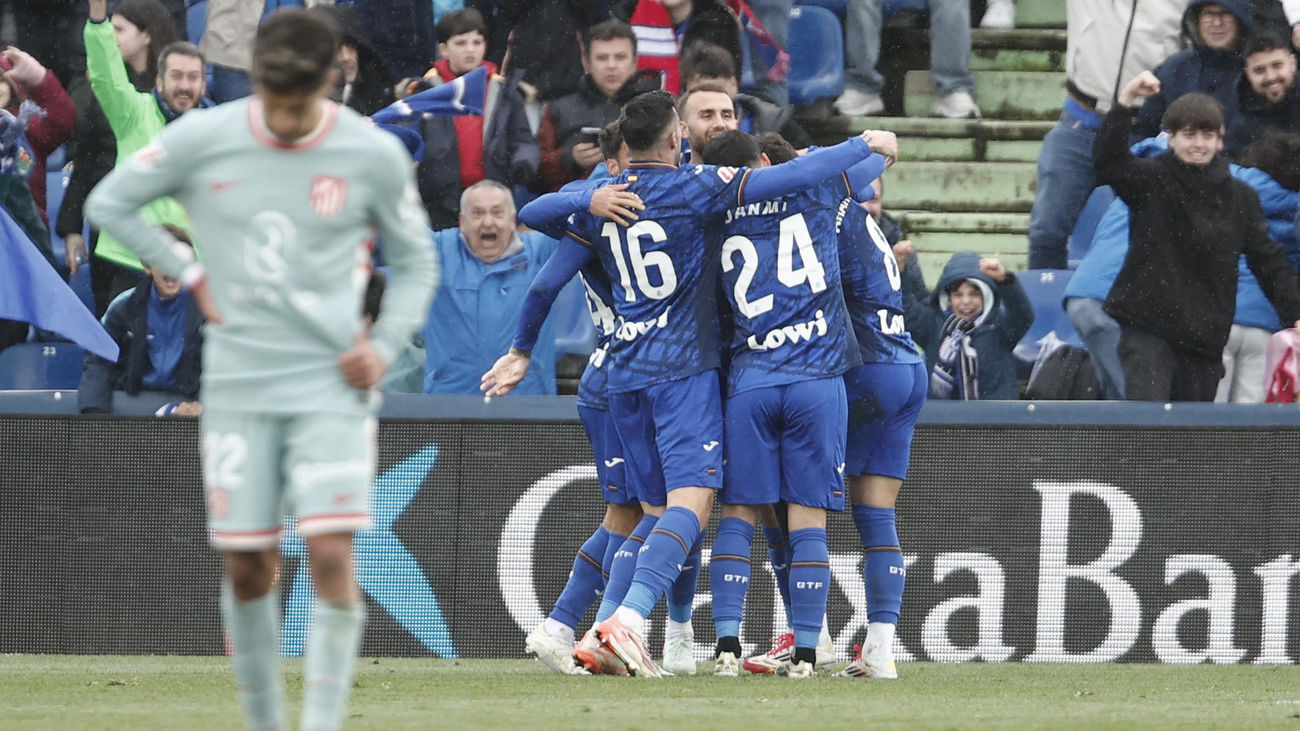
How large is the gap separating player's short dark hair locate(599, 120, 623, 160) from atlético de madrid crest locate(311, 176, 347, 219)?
325 cm

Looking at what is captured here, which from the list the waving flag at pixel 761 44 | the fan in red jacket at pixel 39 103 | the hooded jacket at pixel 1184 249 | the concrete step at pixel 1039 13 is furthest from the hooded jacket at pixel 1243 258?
the fan in red jacket at pixel 39 103

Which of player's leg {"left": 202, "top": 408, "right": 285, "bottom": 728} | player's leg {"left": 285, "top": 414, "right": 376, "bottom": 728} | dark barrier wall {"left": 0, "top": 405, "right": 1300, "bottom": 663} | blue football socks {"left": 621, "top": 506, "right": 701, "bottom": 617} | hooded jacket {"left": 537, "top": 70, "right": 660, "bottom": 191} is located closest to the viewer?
player's leg {"left": 285, "top": 414, "right": 376, "bottom": 728}

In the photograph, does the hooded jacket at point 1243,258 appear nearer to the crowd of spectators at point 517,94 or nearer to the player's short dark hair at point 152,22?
the crowd of spectators at point 517,94

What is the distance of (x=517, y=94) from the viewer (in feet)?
35.0

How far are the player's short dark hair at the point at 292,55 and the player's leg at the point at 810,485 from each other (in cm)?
313

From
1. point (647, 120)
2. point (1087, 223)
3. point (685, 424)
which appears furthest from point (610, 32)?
point (685, 424)

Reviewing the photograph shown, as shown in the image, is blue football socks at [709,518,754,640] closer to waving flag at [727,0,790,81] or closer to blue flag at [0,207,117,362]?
blue flag at [0,207,117,362]

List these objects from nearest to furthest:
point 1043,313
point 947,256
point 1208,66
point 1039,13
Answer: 1. point 1043,313
2. point 1208,66
3. point 947,256
4. point 1039,13

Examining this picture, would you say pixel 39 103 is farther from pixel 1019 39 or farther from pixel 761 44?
pixel 1019 39

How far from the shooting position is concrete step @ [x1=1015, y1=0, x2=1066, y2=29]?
1410 cm

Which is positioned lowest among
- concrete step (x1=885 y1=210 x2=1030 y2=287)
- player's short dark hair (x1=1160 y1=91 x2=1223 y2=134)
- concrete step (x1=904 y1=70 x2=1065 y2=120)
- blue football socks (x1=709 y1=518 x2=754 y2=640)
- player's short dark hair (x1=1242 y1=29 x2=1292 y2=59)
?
blue football socks (x1=709 y1=518 x2=754 y2=640)

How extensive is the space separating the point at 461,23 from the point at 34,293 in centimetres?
284

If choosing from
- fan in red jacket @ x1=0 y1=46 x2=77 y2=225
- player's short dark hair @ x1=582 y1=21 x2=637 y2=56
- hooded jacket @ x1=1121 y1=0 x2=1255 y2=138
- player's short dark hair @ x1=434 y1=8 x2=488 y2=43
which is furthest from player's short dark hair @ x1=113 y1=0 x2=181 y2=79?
hooded jacket @ x1=1121 y1=0 x2=1255 y2=138

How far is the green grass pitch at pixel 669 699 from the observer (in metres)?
5.54
